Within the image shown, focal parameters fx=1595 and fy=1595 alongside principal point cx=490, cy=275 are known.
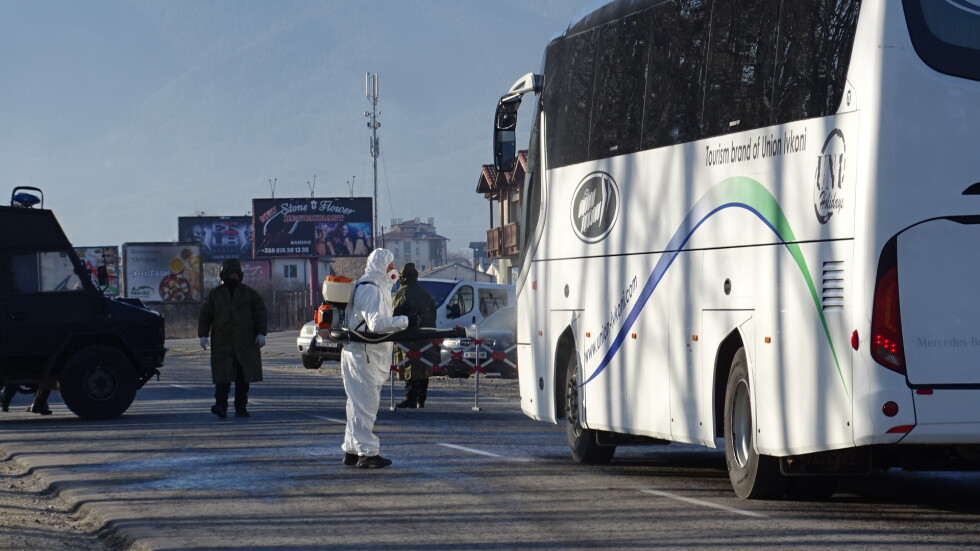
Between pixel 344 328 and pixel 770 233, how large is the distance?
406cm

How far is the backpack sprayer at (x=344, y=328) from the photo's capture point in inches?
492

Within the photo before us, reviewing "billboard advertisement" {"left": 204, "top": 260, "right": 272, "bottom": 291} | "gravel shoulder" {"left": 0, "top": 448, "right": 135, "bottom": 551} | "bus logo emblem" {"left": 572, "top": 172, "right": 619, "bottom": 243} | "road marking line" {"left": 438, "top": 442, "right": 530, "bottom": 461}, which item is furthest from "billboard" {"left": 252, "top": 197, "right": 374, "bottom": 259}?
"gravel shoulder" {"left": 0, "top": 448, "right": 135, "bottom": 551}

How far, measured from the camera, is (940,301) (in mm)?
8750

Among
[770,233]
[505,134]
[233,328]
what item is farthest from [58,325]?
[770,233]

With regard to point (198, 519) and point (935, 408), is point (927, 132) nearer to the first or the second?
point (935, 408)

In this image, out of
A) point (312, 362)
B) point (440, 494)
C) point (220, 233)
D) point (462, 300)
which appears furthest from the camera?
point (220, 233)

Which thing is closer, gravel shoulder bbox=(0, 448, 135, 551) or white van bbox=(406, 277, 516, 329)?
gravel shoulder bbox=(0, 448, 135, 551)

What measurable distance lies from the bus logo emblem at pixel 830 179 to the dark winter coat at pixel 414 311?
10.9 metres

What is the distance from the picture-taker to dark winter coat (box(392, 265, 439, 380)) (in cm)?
1998

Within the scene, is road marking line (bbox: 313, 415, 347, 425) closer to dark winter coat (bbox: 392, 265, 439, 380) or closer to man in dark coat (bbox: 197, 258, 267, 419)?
man in dark coat (bbox: 197, 258, 267, 419)

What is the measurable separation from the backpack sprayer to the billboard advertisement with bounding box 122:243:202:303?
6687cm

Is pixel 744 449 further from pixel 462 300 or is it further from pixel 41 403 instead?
pixel 462 300

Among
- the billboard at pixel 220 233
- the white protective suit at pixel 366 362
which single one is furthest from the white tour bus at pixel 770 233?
the billboard at pixel 220 233

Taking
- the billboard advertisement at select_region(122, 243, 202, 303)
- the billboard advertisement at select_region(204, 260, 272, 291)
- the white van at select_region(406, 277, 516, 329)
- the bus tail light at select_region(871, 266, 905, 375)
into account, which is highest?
the billboard advertisement at select_region(204, 260, 272, 291)
